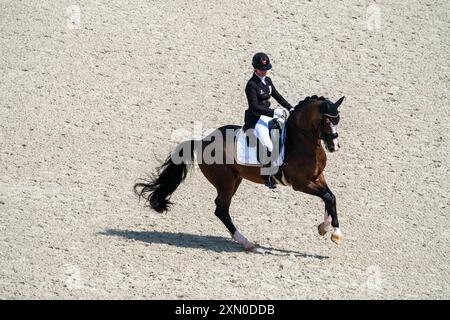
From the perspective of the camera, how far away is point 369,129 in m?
16.5

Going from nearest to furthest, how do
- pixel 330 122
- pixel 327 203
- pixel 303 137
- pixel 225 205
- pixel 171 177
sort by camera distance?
1. pixel 330 122
2. pixel 327 203
3. pixel 303 137
4. pixel 225 205
5. pixel 171 177

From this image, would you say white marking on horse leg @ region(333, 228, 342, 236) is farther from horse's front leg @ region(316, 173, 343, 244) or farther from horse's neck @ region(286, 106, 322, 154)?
horse's neck @ region(286, 106, 322, 154)

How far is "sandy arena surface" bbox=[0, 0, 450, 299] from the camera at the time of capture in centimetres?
1170

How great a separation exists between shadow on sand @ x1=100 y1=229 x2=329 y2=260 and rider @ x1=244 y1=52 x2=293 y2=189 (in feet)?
3.45

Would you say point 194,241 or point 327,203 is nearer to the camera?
point 327,203

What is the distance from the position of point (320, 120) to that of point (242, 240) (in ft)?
6.83

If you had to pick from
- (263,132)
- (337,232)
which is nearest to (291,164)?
(263,132)

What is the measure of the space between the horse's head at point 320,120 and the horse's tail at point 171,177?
176 centimetres

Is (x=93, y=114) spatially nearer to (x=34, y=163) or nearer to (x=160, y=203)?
(x=34, y=163)

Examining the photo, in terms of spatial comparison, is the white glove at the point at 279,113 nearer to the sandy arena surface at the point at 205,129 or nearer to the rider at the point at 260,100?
the rider at the point at 260,100

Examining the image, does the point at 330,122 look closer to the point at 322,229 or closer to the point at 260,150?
the point at 260,150

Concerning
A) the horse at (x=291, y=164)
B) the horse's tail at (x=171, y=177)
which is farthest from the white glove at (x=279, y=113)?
the horse's tail at (x=171, y=177)

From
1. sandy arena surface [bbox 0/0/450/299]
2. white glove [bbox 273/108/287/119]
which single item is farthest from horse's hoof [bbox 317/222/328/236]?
white glove [bbox 273/108/287/119]

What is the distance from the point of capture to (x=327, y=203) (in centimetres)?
1204
